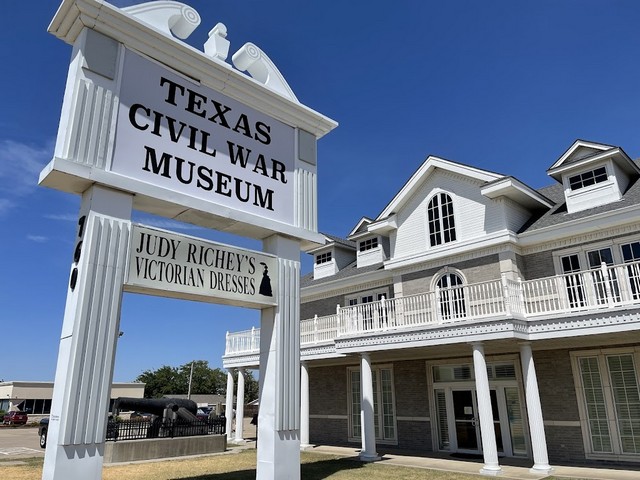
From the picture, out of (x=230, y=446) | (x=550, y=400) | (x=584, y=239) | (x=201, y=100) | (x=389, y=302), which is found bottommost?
(x=230, y=446)

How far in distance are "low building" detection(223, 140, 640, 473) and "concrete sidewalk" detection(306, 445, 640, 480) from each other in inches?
18.5

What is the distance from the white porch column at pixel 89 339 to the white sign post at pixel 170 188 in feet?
0.05

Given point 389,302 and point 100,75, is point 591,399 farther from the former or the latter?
point 100,75

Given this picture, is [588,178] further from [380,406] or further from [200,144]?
[200,144]

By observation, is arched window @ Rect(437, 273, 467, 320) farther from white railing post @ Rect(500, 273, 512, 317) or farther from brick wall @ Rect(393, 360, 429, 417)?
brick wall @ Rect(393, 360, 429, 417)

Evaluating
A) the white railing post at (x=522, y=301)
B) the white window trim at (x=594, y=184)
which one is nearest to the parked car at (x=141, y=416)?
the white railing post at (x=522, y=301)

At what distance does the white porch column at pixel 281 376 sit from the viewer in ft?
27.5

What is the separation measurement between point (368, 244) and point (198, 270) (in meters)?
14.7

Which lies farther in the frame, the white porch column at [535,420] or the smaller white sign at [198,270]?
the white porch column at [535,420]

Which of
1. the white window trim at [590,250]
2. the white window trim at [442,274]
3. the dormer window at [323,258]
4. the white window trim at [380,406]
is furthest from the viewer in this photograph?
the dormer window at [323,258]

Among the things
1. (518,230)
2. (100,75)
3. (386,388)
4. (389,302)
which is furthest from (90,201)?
(386,388)

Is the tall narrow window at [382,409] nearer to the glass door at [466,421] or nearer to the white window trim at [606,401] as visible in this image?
the glass door at [466,421]

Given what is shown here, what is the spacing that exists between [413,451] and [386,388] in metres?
2.82

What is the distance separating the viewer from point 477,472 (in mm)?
12164
